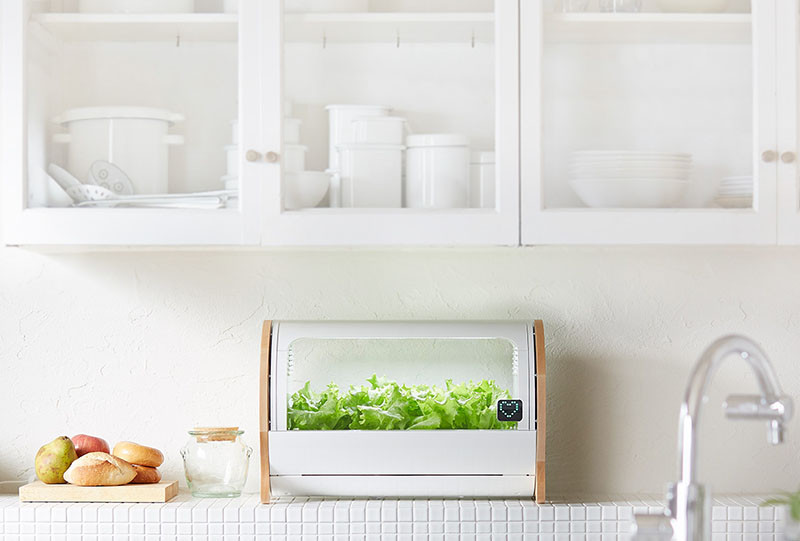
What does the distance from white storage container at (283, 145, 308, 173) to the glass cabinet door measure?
6cm

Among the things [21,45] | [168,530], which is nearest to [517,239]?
[168,530]

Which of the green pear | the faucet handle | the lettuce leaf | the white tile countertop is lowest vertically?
the white tile countertop

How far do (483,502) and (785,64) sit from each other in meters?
1.00

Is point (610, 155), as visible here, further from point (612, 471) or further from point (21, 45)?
point (21, 45)

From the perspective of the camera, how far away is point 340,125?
1826 mm

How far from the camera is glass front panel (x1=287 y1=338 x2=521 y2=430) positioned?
190 cm

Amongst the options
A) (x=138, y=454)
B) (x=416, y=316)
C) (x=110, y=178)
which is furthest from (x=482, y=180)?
(x=138, y=454)

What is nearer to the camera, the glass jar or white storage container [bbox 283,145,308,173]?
white storage container [bbox 283,145,308,173]

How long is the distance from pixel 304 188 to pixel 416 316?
45 centimetres

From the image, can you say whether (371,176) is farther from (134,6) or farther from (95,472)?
(95,472)

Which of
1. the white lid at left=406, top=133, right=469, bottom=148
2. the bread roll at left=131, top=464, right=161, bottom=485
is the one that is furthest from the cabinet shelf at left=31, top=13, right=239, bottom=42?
the bread roll at left=131, top=464, right=161, bottom=485

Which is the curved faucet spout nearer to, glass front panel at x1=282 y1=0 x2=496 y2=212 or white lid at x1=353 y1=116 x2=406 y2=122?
glass front panel at x1=282 y1=0 x2=496 y2=212

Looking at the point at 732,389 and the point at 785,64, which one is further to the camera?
the point at 732,389

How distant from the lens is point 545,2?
1834mm
